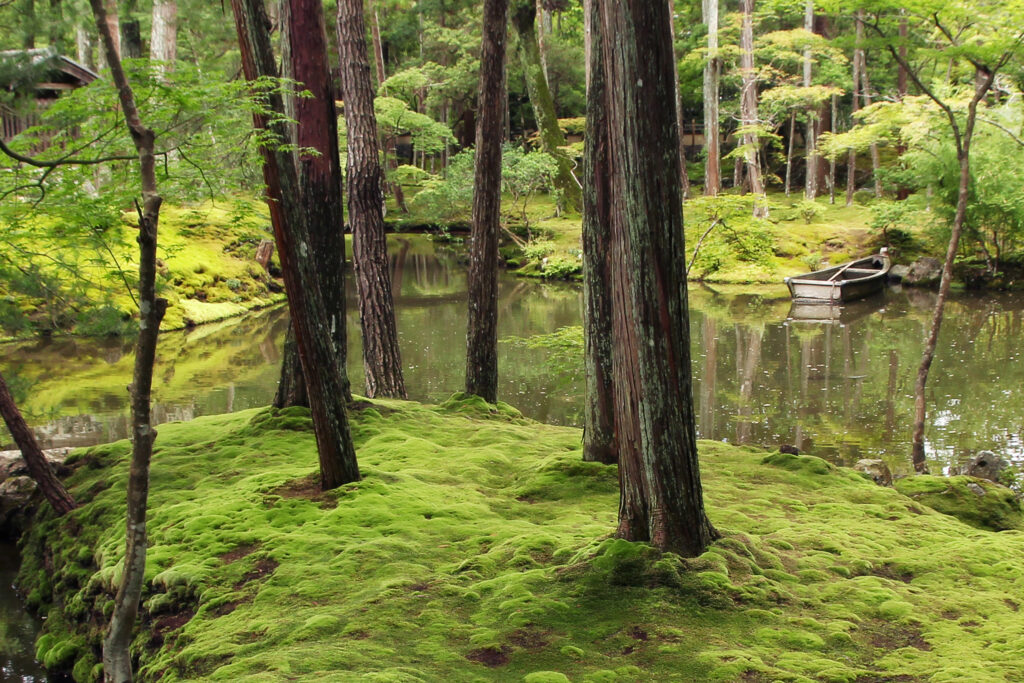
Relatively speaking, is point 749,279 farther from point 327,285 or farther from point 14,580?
point 14,580

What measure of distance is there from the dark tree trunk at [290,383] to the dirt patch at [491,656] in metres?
4.19

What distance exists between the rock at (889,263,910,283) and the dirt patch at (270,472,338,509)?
22.5 meters

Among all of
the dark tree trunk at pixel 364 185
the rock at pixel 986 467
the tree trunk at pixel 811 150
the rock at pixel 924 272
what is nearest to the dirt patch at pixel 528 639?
the dark tree trunk at pixel 364 185

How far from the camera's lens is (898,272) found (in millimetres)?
24531

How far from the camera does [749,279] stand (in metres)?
24.2

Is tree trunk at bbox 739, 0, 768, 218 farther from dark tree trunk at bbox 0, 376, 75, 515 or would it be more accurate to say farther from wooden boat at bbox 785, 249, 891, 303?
dark tree trunk at bbox 0, 376, 75, 515

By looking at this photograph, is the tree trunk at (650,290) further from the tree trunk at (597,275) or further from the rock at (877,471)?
the rock at (877,471)

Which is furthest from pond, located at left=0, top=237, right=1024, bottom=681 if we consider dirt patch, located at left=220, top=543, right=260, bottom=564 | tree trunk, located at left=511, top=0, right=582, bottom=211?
tree trunk, located at left=511, top=0, right=582, bottom=211

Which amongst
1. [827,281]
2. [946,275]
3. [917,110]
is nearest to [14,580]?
[946,275]

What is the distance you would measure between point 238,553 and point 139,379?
2.01 m

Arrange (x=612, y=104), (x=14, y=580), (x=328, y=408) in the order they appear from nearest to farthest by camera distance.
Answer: (x=612, y=104) → (x=328, y=408) → (x=14, y=580)

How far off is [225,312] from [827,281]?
15.8 m

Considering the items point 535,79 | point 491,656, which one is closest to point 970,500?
point 491,656

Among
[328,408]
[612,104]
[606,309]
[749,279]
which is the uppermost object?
[612,104]
